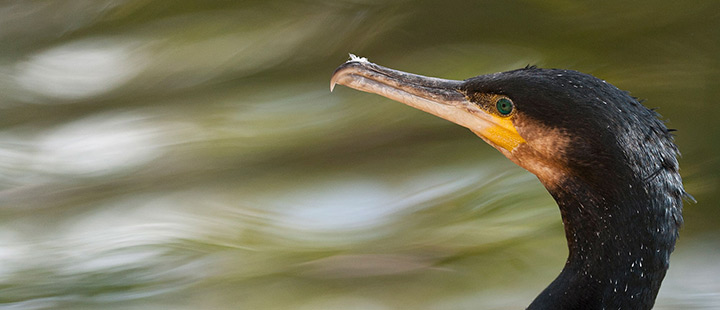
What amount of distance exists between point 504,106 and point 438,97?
191mm

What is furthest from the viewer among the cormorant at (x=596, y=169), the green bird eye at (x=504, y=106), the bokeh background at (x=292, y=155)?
the bokeh background at (x=292, y=155)

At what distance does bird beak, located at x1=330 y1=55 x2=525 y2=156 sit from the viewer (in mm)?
2340

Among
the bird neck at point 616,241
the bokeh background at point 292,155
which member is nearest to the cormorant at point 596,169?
the bird neck at point 616,241

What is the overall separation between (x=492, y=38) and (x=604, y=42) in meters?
0.56

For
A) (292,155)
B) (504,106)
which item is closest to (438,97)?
(504,106)

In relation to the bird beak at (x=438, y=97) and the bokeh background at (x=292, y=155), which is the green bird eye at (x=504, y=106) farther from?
the bokeh background at (x=292, y=155)

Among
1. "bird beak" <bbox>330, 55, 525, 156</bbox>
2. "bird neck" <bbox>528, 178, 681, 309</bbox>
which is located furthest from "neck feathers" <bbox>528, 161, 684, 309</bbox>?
"bird beak" <bbox>330, 55, 525, 156</bbox>

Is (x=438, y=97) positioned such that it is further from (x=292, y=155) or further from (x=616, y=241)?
(x=292, y=155)

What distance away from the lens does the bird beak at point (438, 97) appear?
2.34m

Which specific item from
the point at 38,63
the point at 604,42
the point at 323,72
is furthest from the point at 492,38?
the point at 38,63

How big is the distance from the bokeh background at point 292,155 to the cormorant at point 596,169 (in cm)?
112

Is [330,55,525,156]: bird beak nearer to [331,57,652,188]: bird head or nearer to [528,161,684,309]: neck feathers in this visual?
[331,57,652,188]: bird head

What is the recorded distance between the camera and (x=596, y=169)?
2.13 metres

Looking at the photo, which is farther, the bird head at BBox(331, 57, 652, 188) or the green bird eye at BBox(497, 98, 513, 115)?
the green bird eye at BBox(497, 98, 513, 115)
